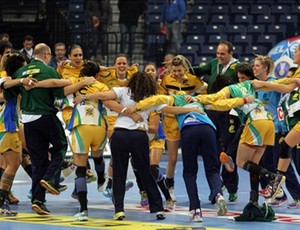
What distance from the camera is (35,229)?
1047cm

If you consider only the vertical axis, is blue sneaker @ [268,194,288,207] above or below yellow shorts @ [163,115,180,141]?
below

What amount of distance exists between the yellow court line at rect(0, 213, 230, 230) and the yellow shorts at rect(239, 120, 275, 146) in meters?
1.52

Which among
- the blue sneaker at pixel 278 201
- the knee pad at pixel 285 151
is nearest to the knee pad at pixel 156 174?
the knee pad at pixel 285 151

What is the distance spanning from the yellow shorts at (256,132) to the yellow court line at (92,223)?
59.7 inches

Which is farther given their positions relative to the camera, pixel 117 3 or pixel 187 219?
pixel 117 3

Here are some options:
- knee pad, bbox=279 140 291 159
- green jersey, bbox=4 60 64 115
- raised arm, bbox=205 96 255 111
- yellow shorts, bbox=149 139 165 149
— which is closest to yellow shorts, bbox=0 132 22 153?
green jersey, bbox=4 60 64 115

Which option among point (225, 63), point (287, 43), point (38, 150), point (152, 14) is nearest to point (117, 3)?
point (152, 14)

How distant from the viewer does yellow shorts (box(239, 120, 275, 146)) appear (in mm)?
11922

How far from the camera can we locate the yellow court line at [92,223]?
34.8 feet

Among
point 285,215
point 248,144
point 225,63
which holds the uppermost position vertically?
point 225,63

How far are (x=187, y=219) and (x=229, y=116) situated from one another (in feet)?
8.63

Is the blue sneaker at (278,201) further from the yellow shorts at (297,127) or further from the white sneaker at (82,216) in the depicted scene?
the white sneaker at (82,216)

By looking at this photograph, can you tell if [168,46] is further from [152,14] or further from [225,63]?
[225,63]

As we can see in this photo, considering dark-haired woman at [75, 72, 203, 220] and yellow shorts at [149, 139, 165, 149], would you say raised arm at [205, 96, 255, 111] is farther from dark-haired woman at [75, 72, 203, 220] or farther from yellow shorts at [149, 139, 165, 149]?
yellow shorts at [149, 139, 165, 149]
